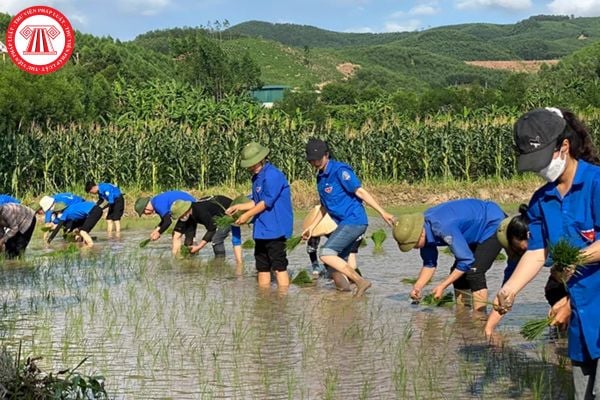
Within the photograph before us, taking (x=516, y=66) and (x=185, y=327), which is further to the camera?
(x=516, y=66)

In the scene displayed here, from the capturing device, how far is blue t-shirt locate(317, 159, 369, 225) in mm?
10820

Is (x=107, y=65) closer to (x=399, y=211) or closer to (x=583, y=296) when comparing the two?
(x=399, y=211)

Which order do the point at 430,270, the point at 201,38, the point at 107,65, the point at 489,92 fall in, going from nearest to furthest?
1. the point at 430,270
2. the point at 489,92
3. the point at 107,65
4. the point at 201,38

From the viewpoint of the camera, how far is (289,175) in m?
26.5

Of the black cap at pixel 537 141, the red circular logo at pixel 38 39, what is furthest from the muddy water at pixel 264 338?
the red circular logo at pixel 38 39

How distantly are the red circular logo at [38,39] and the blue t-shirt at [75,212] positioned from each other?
4223mm

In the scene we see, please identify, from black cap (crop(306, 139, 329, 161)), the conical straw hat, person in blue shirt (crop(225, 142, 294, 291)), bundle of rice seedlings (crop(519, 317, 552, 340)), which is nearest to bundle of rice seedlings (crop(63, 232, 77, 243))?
person in blue shirt (crop(225, 142, 294, 291))

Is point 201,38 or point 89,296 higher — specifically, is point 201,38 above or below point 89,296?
above

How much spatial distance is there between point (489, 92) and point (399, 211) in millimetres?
34075

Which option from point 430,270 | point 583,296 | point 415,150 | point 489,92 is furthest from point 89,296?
point 489,92

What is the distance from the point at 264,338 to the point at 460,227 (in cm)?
198

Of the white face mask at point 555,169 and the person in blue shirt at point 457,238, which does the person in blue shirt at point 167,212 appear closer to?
the person in blue shirt at point 457,238

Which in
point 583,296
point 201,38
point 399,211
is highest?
point 201,38

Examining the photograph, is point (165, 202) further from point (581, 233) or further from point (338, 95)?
point (338, 95)
